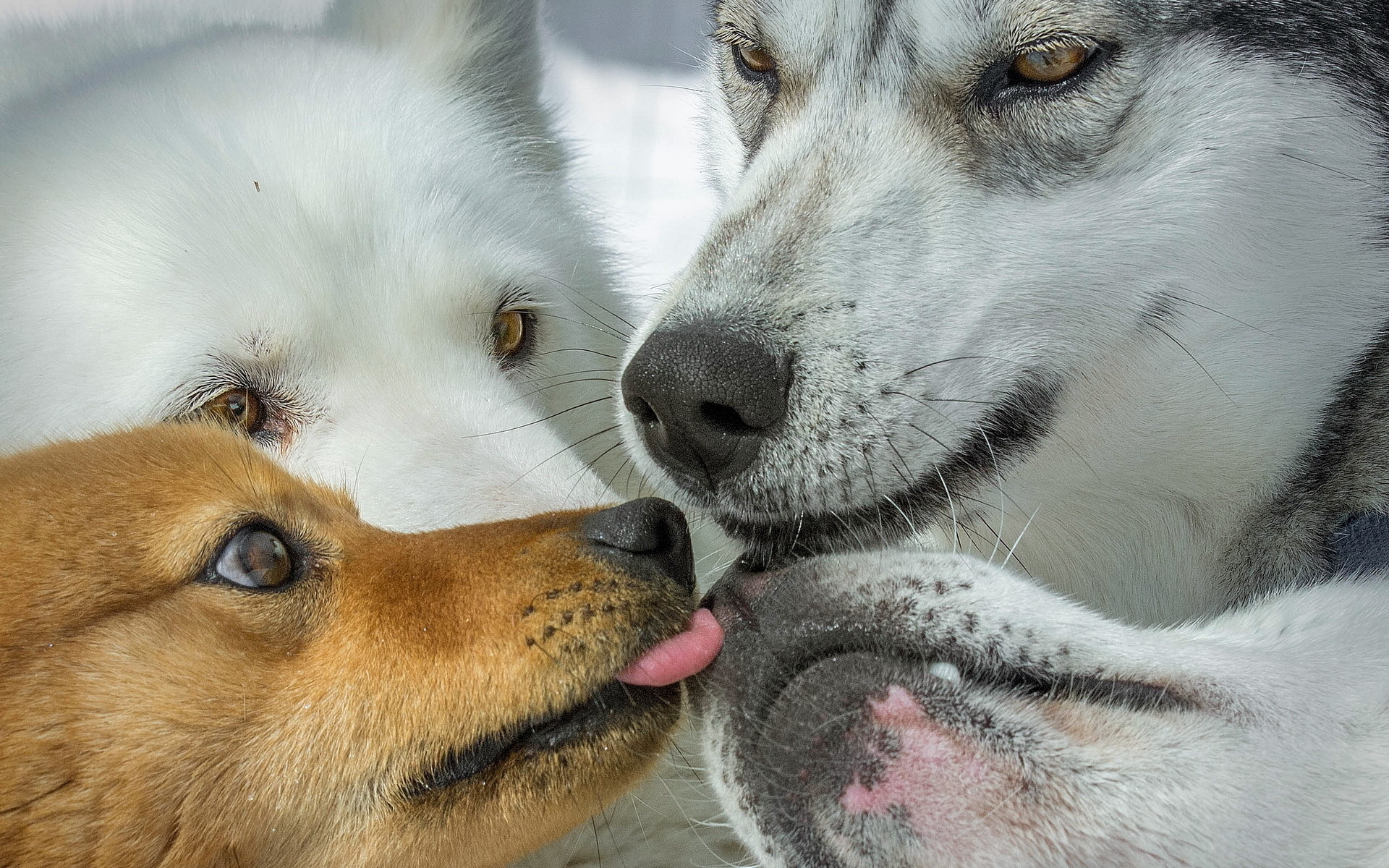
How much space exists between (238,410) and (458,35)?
1.98 feet

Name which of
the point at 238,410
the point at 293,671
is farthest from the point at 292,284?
the point at 293,671

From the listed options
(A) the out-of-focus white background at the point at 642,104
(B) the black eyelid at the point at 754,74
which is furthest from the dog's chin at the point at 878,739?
(A) the out-of-focus white background at the point at 642,104

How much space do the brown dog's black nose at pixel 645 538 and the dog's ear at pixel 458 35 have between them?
2.51 feet

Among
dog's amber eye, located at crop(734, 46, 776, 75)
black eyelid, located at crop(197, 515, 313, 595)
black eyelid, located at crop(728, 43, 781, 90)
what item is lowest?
black eyelid, located at crop(197, 515, 313, 595)

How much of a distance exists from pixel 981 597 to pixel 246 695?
0.52m

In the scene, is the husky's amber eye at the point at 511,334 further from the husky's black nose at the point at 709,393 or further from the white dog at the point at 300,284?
the husky's black nose at the point at 709,393

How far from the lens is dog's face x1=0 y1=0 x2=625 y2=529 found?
1134 mm

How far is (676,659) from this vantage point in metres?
0.92

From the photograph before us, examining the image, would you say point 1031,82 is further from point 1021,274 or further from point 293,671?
point 293,671

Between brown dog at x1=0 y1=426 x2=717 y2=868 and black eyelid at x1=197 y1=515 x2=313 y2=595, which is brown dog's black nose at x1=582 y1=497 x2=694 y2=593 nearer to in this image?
brown dog at x1=0 y1=426 x2=717 y2=868

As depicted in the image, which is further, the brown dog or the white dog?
the white dog

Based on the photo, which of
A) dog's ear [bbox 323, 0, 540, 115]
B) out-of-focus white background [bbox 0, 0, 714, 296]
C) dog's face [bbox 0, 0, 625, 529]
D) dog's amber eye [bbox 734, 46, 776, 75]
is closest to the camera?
dog's face [bbox 0, 0, 625, 529]

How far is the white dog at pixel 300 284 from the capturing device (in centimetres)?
113

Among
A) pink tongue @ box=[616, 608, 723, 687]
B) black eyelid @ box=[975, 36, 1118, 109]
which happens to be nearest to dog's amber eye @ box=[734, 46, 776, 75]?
black eyelid @ box=[975, 36, 1118, 109]
